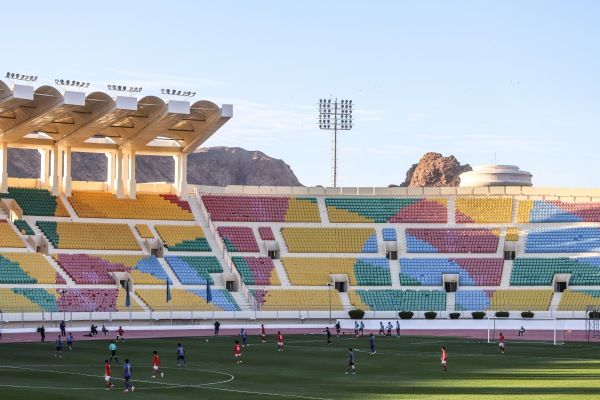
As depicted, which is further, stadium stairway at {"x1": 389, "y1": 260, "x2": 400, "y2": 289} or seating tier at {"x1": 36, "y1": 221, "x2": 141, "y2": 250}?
stadium stairway at {"x1": 389, "y1": 260, "x2": 400, "y2": 289}

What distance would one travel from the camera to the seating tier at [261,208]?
103 metres

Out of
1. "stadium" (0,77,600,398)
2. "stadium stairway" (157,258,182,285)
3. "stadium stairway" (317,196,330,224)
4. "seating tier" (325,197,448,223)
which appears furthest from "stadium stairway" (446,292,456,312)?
"stadium stairway" (157,258,182,285)

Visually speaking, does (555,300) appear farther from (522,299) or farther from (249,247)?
(249,247)

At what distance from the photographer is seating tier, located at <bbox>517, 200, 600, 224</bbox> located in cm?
10206

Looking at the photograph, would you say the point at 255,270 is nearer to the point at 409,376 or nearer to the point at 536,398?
the point at 409,376

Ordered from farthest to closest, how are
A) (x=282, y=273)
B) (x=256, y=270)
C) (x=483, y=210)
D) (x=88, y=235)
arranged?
(x=483, y=210)
(x=282, y=273)
(x=256, y=270)
(x=88, y=235)

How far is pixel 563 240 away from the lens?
99.0m

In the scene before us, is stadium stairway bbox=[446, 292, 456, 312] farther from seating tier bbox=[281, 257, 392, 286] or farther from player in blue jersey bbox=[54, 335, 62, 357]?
player in blue jersey bbox=[54, 335, 62, 357]

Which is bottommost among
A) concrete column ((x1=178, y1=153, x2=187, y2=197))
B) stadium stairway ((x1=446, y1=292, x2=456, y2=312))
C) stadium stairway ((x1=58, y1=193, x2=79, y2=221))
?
stadium stairway ((x1=446, y1=292, x2=456, y2=312))

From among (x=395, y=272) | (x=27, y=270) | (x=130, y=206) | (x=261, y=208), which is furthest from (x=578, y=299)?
(x=27, y=270)

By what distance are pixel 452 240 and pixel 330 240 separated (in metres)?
11.0

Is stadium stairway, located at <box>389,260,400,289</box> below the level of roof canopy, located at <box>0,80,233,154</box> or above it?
below

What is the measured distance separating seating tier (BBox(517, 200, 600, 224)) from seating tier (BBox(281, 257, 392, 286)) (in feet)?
48.4

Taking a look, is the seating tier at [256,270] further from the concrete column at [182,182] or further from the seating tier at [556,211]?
the seating tier at [556,211]
